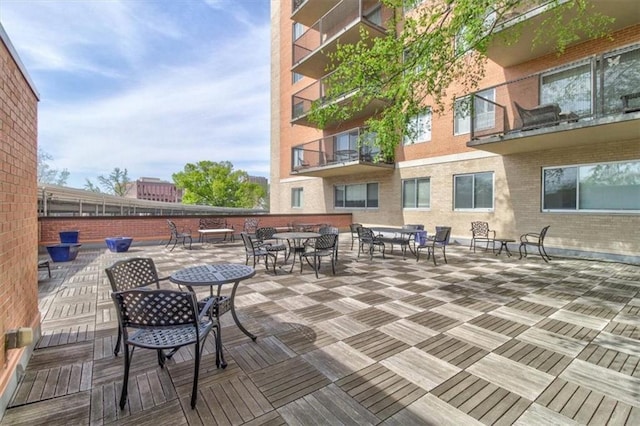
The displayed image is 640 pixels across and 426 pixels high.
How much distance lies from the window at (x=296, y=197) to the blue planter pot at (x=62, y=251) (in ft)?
42.4

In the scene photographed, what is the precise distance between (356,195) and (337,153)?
8.60ft

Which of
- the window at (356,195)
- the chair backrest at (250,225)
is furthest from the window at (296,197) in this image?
the chair backrest at (250,225)

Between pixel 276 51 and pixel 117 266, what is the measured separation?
22460mm

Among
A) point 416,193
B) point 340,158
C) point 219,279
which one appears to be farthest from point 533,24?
point 219,279

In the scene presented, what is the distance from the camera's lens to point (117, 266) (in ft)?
9.73

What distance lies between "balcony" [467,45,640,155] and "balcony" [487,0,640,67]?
0.92 meters

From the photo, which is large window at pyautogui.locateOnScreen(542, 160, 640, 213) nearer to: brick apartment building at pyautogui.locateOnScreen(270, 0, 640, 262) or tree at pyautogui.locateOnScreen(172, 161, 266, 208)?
brick apartment building at pyautogui.locateOnScreen(270, 0, 640, 262)

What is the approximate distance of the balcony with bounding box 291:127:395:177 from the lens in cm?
1338

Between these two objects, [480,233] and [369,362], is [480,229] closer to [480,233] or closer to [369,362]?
[480,233]

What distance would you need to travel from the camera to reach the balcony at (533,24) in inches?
288

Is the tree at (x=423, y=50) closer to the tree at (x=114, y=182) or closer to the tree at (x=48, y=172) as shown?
the tree at (x=48, y=172)

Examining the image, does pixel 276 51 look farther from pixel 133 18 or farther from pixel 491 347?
pixel 491 347

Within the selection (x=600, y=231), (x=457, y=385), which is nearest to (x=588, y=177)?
(x=600, y=231)

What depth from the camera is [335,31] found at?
50.4ft
